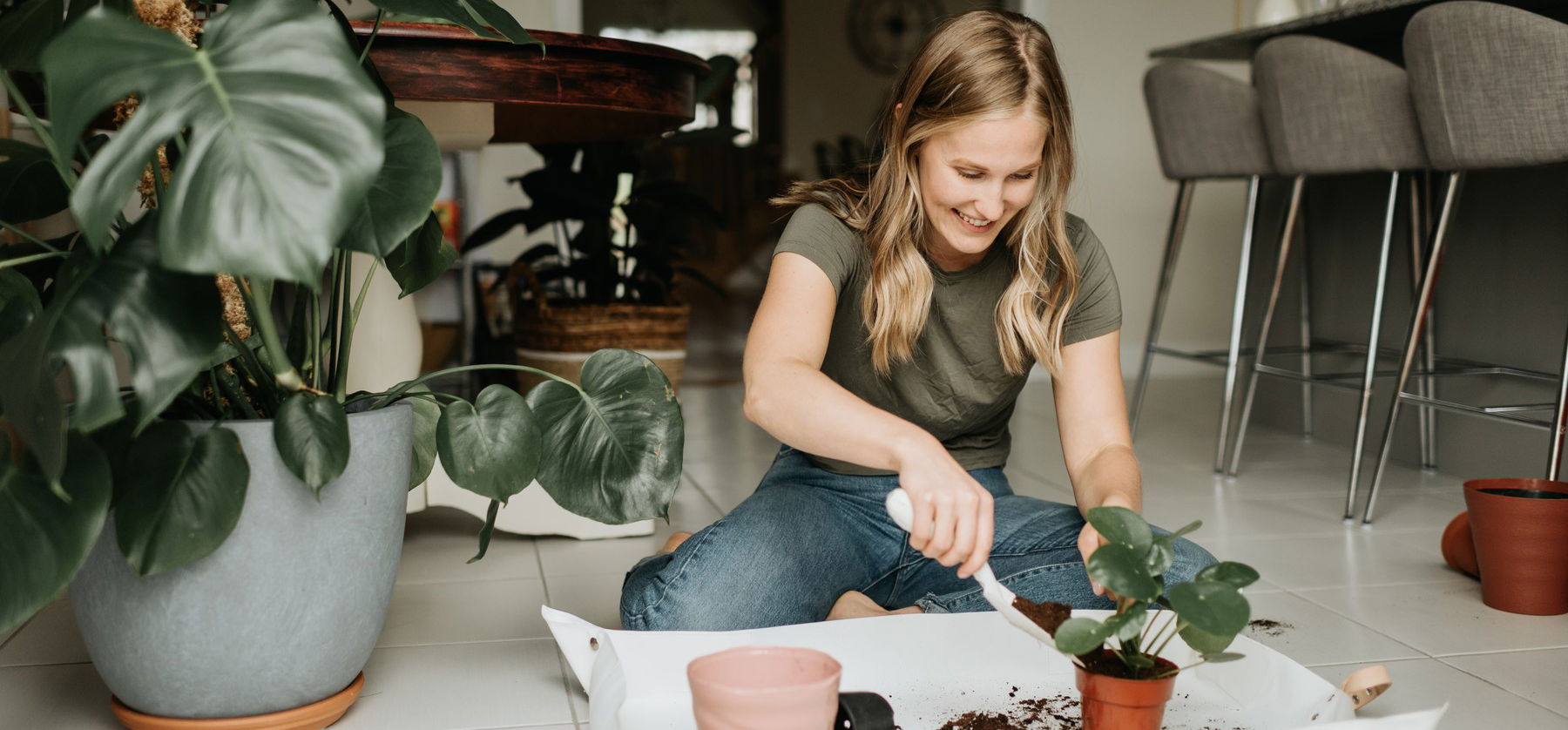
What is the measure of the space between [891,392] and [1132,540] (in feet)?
2.07

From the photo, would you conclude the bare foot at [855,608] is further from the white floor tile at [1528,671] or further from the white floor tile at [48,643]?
the white floor tile at [48,643]

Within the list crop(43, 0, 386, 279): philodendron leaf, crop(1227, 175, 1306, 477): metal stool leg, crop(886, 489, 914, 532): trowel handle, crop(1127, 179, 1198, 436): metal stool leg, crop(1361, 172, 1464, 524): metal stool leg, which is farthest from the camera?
crop(1127, 179, 1198, 436): metal stool leg

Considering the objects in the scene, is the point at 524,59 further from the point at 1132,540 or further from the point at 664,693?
the point at 1132,540

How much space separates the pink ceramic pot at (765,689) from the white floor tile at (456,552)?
94cm

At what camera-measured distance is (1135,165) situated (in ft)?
15.0

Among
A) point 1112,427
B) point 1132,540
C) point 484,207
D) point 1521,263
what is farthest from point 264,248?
point 484,207

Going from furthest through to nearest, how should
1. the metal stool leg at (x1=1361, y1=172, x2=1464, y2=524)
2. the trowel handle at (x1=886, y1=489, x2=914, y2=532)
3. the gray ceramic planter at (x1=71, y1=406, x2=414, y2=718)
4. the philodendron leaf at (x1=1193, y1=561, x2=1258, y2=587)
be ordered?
the metal stool leg at (x1=1361, y1=172, x2=1464, y2=524) < the gray ceramic planter at (x1=71, y1=406, x2=414, y2=718) < the trowel handle at (x1=886, y1=489, x2=914, y2=532) < the philodendron leaf at (x1=1193, y1=561, x2=1258, y2=587)

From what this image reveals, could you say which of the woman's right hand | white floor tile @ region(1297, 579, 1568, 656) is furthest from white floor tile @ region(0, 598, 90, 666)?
white floor tile @ region(1297, 579, 1568, 656)

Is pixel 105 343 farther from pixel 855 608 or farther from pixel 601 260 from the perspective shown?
pixel 601 260

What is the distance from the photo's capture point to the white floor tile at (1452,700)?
48.6 inches

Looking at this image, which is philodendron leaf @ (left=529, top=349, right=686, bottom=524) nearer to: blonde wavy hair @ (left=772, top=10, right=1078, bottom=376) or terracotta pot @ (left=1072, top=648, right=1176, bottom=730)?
blonde wavy hair @ (left=772, top=10, right=1078, bottom=376)

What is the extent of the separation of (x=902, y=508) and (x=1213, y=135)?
2.15 m

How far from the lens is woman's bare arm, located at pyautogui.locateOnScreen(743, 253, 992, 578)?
37.1 inches

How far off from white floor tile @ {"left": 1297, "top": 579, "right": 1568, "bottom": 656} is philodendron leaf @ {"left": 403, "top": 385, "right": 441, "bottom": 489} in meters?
1.18
